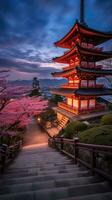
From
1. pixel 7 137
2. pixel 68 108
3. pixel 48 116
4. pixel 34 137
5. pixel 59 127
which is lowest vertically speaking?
pixel 34 137

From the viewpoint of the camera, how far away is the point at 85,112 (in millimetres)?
A: 21172

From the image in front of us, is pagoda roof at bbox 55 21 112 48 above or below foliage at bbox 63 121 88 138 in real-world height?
above

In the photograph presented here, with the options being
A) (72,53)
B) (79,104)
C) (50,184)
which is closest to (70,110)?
(79,104)

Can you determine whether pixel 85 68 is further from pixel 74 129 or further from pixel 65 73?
pixel 74 129

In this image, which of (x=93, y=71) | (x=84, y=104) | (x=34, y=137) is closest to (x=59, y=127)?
(x=34, y=137)

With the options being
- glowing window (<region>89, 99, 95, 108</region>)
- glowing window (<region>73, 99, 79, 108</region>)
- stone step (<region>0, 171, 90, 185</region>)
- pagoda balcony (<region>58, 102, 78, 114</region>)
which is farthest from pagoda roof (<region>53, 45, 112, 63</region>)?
stone step (<region>0, 171, 90, 185</region>)

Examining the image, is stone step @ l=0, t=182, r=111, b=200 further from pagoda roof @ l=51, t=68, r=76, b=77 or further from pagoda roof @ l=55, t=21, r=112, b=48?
pagoda roof @ l=55, t=21, r=112, b=48

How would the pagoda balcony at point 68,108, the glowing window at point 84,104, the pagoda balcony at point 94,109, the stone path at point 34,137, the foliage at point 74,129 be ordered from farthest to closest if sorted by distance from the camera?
the stone path at point 34,137 < the glowing window at point 84,104 < the pagoda balcony at point 68,108 < the pagoda balcony at point 94,109 < the foliage at point 74,129

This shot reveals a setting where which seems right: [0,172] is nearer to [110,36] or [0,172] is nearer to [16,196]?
[16,196]

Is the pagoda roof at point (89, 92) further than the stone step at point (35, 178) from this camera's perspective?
Yes

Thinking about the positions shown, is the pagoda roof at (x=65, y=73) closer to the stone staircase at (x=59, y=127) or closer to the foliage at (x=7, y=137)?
the stone staircase at (x=59, y=127)

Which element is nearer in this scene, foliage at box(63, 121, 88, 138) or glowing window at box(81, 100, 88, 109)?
foliage at box(63, 121, 88, 138)

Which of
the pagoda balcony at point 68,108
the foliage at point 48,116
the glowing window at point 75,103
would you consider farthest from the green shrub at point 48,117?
the glowing window at point 75,103

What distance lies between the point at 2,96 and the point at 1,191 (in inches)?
118
